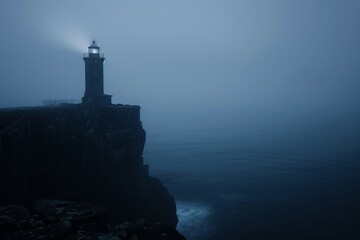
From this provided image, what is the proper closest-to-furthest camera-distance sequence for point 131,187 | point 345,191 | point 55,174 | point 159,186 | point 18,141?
1. point 18,141
2. point 55,174
3. point 131,187
4. point 159,186
5. point 345,191

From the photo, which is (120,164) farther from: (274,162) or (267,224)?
(274,162)

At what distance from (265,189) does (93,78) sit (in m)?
38.2

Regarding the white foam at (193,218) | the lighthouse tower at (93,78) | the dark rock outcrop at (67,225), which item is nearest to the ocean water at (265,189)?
the white foam at (193,218)

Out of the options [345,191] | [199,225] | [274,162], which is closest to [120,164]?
[199,225]

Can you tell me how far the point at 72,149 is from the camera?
93.8 feet

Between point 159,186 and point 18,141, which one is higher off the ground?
point 18,141

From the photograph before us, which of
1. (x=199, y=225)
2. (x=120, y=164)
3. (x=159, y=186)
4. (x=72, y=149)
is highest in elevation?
(x=72, y=149)

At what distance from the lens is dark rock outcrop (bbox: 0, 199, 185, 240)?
997 centimetres

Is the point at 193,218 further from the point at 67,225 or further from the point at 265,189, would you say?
the point at 67,225

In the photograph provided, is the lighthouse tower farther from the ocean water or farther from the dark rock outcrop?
the dark rock outcrop

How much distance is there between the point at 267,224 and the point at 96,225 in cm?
3454

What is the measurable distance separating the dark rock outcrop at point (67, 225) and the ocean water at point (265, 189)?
2741cm

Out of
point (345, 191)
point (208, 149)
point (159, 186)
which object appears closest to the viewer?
point (159, 186)

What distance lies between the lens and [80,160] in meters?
29.3
